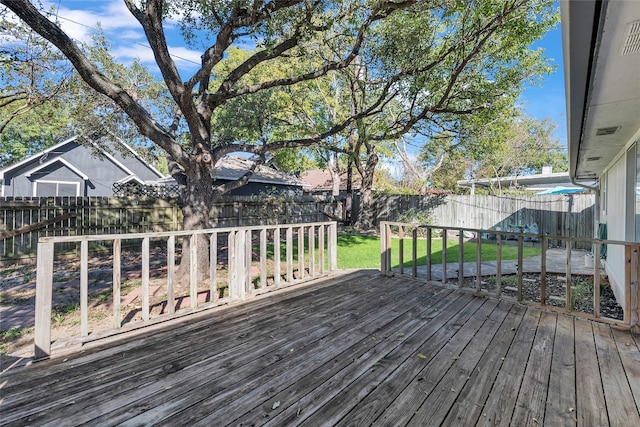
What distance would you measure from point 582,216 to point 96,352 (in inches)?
497

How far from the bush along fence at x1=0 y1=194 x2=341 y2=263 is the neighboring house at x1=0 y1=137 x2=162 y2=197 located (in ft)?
11.7

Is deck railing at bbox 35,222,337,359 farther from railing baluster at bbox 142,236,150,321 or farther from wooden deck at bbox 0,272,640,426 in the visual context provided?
wooden deck at bbox 0,272,640,426

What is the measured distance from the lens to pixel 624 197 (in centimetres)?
410

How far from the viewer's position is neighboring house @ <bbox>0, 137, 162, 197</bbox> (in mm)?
12062

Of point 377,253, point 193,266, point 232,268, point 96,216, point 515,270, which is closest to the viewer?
point 193,266

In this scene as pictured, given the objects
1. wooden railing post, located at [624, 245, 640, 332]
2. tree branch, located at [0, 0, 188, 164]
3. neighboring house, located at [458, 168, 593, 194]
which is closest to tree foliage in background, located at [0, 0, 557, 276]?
tree branch, located at [0, 0, 188, 164]

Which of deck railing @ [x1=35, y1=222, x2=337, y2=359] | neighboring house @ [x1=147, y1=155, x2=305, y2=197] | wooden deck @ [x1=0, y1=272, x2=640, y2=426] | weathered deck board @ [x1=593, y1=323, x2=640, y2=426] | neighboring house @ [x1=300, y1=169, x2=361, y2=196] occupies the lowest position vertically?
weathered deck board @ [x1=593, y1=323, x2=640, y2=426]

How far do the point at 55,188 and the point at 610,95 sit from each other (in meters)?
16.7

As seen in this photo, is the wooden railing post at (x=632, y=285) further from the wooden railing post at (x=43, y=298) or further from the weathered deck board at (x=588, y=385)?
the wooden railing post at (x=43, y=298)

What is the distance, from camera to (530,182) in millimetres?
16250

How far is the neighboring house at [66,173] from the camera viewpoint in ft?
39.6

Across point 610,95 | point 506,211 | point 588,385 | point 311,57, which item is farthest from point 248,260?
point 506,211

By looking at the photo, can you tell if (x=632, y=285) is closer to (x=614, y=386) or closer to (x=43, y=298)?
(x=614, y=386)

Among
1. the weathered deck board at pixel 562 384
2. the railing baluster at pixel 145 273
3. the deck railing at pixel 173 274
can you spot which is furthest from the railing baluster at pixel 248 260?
the weathered deck board at pixel 562 384
